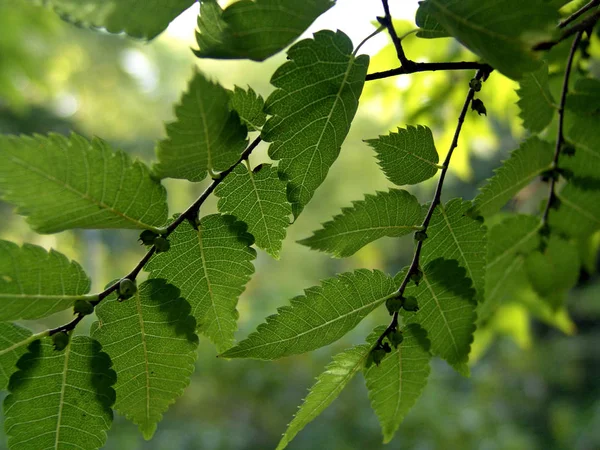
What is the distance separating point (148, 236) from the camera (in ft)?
1.77

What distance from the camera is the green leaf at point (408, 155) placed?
24.4 inches

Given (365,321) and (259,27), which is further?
(365,321)

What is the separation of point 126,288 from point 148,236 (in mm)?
55

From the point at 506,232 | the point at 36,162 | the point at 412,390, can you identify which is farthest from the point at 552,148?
the point at 36,162

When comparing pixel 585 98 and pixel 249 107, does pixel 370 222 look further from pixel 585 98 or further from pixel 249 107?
pixel 585 98

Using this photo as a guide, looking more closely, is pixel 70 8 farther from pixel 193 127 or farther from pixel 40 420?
pixel 40 420

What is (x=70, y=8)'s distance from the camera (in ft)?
1.44

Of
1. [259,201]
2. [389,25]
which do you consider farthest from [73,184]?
[389,25]

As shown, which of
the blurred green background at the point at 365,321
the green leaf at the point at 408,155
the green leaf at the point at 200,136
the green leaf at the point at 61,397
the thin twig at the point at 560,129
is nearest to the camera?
the green leaf at the point at 200,136

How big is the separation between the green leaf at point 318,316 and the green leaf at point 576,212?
389 millimetres

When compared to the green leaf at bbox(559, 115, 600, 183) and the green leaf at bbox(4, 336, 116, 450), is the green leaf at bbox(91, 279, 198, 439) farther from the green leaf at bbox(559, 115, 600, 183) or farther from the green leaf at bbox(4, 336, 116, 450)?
the green leaf at bbox(559, 115, 600, 183)

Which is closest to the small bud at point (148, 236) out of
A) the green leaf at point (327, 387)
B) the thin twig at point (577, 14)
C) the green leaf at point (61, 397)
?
the green leaf at point (61, 397)

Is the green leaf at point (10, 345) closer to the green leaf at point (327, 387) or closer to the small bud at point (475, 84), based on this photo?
the green leaf at point (327, 387)

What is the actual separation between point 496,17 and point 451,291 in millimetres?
319
